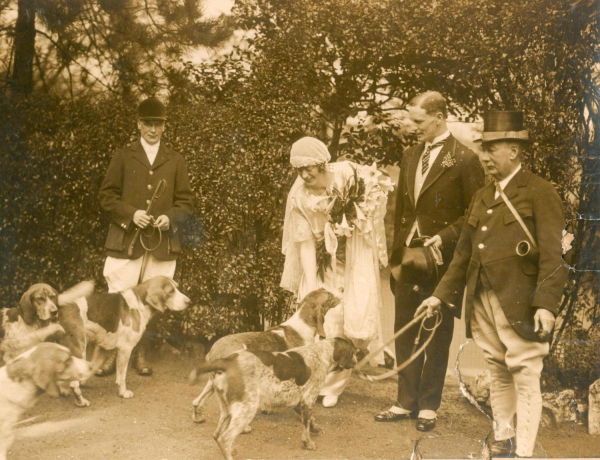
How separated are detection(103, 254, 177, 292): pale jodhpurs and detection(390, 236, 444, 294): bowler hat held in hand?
1487mm

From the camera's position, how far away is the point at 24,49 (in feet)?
16.0

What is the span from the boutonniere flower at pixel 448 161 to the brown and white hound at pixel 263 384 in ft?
4.49

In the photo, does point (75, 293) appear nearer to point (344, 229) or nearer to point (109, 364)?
point (109, 364)

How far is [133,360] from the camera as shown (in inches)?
191

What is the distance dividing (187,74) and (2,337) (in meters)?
2.08

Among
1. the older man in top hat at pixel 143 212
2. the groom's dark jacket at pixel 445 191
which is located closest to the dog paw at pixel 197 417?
the older man in top hat at pixel 143 212

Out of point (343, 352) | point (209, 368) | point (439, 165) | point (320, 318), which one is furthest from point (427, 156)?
point (209, 368)

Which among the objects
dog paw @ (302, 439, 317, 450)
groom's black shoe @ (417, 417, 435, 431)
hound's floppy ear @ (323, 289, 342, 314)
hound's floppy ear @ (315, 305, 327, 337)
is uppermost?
hound's floppy ear @ (323, 289, 342, 314)

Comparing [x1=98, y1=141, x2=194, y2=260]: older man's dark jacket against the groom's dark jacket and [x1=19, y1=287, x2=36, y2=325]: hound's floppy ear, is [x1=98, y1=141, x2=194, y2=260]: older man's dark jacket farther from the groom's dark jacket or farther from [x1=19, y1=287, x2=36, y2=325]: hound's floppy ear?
the groom's dark jacket

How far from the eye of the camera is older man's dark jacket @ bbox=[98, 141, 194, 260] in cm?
485

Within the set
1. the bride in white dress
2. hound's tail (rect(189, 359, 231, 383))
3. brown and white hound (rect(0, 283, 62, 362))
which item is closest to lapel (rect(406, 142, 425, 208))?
the bride in white dress

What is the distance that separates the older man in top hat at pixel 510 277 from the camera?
4609 mm

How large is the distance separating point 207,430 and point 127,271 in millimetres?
1139

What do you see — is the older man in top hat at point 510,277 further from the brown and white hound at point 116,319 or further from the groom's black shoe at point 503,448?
the brown and white hound at point 116,319
